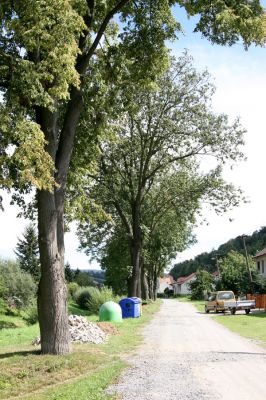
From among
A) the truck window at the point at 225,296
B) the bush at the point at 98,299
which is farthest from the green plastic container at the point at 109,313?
the truck window at the point at 225,296

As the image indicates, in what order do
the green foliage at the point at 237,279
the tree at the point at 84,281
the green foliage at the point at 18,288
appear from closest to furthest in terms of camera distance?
the green foliage at the point at 18,288
the green foliage at the point at 237,279
the tree at the point at 84,281

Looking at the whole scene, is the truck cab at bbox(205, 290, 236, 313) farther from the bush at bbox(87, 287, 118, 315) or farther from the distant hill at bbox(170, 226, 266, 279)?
the distant hill at bbox(170, 226, 266, 279)

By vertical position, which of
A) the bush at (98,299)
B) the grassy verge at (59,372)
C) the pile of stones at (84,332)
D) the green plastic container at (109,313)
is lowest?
the grassy verge at (59,372)

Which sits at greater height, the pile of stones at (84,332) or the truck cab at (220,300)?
the truck cab at (220,300)

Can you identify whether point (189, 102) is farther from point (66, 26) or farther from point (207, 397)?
point (207, 397)

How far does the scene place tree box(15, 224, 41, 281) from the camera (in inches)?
2520

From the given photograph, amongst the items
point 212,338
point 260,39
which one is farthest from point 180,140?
point 260,39

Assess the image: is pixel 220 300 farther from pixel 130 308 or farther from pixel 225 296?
pixel 130 308

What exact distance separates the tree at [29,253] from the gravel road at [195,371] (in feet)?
154

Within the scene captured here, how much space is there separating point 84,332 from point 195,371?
6684 mm

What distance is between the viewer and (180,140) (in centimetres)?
3409

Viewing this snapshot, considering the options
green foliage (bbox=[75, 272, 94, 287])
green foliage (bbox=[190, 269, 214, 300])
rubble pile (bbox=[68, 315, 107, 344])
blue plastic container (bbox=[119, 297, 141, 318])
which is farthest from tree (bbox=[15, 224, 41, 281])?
rubble pile (bbox=[68, 315, 107, 344])

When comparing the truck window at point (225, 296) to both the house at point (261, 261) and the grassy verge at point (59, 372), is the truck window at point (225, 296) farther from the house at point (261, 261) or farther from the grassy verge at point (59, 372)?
the house at point (261, 261)

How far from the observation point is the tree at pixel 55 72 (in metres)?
11.4
